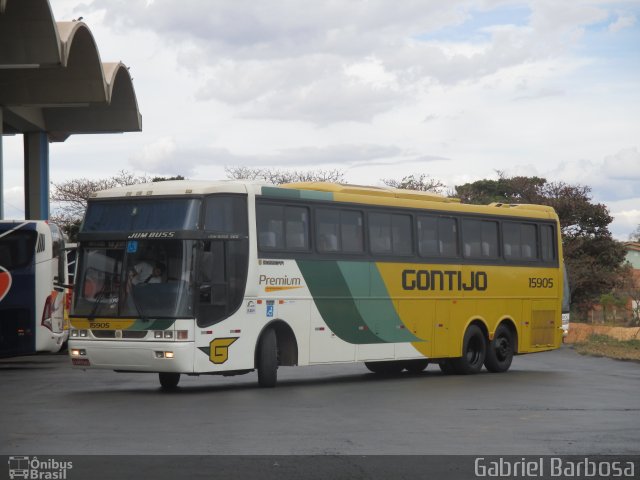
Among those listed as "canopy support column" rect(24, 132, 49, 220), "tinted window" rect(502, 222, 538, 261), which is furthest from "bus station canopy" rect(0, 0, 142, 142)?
"tinted window" rect(502, 222, 538, 261)

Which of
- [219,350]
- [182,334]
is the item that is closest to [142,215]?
[182,334]

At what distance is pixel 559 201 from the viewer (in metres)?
60.3

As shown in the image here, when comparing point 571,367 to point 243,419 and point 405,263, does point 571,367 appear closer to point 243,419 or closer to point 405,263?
point 405,263

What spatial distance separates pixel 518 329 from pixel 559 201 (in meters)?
36.6

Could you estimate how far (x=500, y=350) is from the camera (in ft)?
80.0

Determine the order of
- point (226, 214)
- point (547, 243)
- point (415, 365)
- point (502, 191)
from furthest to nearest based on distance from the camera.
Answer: point (502, 191) → point (547, 243) → point (415, 365) → point (226, 214)

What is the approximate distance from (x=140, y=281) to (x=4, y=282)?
9213 mm

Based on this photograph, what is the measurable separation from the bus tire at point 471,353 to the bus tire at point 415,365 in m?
0.67

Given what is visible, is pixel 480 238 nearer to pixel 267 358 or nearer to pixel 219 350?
pixel 267 358

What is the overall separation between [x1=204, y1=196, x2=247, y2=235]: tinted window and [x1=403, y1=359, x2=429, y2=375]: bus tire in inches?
257

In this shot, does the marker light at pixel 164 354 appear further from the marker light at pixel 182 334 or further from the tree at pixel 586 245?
the tree at pixel 586 245

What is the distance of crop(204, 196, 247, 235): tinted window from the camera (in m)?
18.1

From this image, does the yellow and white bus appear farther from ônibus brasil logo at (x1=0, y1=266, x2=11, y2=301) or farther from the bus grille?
ônibus brasil logo at (x1=0, y1=266, x2=11, y2=301)
